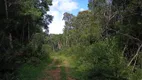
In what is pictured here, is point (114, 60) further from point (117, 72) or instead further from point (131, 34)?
point (131, 34)

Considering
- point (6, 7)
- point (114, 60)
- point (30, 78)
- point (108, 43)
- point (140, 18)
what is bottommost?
point (30, 78)

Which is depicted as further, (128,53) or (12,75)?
(128,53)

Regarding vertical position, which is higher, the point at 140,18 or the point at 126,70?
the point at 140,18

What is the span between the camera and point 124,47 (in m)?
15.8

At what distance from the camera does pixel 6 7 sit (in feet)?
58.6

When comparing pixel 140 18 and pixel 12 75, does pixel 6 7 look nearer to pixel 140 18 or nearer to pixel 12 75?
pixel 12 75

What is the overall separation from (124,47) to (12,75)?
323 inches

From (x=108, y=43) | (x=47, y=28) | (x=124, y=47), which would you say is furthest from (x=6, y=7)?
(x=47, y=28)

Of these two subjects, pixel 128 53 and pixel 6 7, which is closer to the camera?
pixel 128 53

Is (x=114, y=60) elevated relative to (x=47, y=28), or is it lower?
lower

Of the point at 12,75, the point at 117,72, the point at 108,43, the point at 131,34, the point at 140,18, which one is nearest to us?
the point at 12,75

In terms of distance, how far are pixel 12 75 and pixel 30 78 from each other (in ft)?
5.22

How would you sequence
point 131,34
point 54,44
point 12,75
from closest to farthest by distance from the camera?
point 12,75, point 131,34, point 54,44

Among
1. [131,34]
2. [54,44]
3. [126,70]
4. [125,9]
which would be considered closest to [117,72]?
[126,70]
